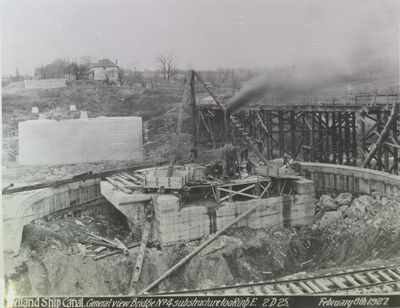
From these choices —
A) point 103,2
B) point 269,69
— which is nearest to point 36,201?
point 103,2

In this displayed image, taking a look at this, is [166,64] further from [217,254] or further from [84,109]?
[217,254]

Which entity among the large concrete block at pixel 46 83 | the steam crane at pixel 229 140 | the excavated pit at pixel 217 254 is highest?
the large concrete block at pixel 46 83

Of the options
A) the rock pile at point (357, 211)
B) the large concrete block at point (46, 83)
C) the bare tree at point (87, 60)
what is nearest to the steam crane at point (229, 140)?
the rock pile at point (357, 211)

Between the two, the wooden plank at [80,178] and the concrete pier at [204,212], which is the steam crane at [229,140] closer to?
the concrete pier at [204,212]

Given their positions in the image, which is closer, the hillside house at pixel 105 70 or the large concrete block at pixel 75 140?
the large concrete block at pixel 75 140

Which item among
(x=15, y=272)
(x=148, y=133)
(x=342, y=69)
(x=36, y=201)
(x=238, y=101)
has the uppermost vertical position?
(x=342, y=69)

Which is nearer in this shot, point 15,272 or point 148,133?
point 15,272

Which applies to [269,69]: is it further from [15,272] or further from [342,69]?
[15,272]

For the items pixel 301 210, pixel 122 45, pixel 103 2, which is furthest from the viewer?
pixel 301 210
